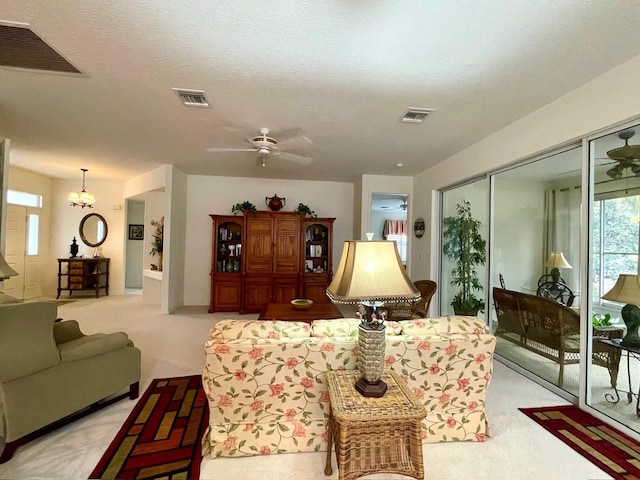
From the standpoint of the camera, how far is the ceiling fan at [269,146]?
3275 millimetres

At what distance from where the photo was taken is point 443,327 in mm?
1975

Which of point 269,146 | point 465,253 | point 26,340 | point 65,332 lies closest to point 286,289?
point 269,146

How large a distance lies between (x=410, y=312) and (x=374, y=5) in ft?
12.4

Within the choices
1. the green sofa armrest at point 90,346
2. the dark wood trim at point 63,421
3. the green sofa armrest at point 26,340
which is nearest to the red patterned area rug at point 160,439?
the dark wood trim at point 63,421

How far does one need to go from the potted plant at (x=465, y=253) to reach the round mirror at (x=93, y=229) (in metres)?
7.57

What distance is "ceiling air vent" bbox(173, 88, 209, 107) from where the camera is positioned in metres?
2.61

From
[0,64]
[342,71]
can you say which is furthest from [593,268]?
[0,64]

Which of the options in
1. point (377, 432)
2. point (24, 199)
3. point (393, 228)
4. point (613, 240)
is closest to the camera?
point (377, 432)

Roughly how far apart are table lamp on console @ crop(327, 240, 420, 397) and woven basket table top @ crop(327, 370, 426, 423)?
0.05 meters

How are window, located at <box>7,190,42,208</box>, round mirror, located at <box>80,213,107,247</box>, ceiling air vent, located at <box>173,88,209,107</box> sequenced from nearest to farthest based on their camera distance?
ceiling air vent, located at <box>173,88,209,107</box>
window, located at <box>7,190,42,208</box>
round mirror, located at <box>80,213,107,247</box>

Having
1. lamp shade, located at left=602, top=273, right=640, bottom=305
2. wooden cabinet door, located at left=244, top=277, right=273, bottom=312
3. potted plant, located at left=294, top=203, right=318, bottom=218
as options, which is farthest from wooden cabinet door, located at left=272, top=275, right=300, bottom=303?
lamp shade, located at left=602, top=273, right=640, bottom=305

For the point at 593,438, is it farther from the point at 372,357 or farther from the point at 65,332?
the point at 65,332

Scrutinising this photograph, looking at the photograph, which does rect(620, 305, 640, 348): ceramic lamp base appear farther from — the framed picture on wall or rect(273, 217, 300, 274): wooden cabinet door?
the framed picture on wall

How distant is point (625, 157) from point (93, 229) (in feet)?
29.9
